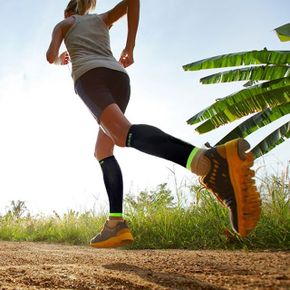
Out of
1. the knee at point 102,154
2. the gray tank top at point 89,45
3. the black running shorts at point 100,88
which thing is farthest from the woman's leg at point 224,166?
the knee at point 102,154

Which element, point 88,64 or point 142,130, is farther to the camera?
point 88,64

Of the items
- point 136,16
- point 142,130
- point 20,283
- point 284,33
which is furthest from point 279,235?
point 284,33

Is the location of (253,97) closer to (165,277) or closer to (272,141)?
(272,141)

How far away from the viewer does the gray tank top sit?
2.27 m

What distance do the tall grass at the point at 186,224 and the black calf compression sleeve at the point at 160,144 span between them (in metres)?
0.49

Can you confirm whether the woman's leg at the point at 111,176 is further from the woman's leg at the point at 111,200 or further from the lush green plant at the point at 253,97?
the lush green plant at the point at 253,97

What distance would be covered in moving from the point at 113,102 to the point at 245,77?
3503mm

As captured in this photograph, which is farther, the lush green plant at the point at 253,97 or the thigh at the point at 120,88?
the lush green plant at the point at 253,97

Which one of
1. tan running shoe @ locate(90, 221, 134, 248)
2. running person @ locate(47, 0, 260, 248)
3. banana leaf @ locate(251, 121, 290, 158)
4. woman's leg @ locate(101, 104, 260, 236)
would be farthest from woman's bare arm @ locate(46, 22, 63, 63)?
banana leaf @ locate(251, 121, 290, 158)

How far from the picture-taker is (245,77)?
17.2 ft

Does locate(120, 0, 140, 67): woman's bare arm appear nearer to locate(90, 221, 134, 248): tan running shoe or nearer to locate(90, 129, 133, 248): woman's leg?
locate(90, 129, 133, 248): woman's leg

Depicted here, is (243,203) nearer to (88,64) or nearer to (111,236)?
(111,236)

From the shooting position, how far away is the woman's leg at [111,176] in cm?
252

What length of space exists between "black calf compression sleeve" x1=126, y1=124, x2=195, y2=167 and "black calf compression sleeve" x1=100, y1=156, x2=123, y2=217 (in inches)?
23.4
